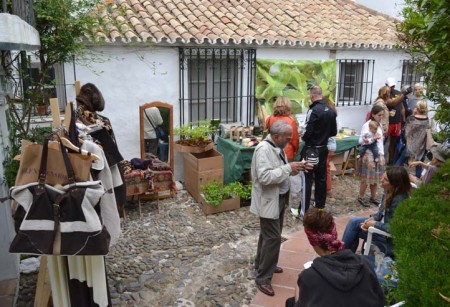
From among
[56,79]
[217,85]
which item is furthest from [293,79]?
[56,79]

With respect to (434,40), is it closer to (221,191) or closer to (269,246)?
(269,246)

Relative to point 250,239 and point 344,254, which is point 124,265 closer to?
point 250,239

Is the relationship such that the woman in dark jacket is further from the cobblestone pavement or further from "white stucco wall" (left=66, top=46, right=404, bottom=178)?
"white stucco wall" (left=66, top=46, right=404, bottom=178)

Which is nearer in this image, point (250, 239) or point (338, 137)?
point (250, 239)

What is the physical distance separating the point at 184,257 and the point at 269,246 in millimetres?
1332

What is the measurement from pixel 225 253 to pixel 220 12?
5655mm

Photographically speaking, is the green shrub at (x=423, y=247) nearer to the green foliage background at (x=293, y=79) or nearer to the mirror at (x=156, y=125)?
the mirror at (x=156, y=125)

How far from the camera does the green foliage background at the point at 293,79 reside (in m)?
8.31

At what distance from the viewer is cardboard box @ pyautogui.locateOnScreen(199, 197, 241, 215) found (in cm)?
644

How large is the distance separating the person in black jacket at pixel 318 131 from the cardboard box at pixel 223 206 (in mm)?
1162

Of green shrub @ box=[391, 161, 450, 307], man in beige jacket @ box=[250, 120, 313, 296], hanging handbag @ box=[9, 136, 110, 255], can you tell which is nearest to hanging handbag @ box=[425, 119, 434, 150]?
man in beige jacket @ box=[250, 120, 313, 296]

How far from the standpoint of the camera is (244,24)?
8.51m

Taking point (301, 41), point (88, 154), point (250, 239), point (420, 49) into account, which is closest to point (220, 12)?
point (301, 41)

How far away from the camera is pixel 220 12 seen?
8.79 metres
